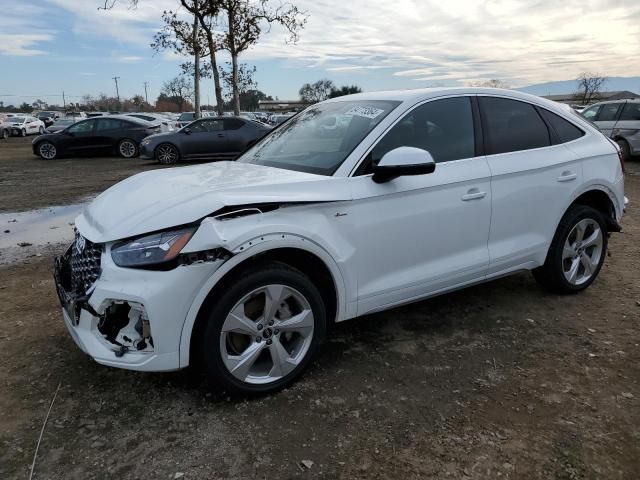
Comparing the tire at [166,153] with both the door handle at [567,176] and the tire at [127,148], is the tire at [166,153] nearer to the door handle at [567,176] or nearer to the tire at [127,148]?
the tire at [127,148]

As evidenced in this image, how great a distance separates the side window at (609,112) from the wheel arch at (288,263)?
13.4 meters

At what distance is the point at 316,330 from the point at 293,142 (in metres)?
1.52

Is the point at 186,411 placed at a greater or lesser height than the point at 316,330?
lesser

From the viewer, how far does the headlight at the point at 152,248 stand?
254cm

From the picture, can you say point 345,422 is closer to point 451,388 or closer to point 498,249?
point 451,388

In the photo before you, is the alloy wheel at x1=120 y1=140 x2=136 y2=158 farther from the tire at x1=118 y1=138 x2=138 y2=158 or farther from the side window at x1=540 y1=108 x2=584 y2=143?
the side window at x1=540 y1=108 x2=584 y2=143

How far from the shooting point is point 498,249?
3.75 meters

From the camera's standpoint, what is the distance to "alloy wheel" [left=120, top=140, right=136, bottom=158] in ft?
58.0

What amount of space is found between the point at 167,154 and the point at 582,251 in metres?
13.0

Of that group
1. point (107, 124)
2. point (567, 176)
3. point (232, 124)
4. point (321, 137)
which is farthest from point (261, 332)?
point (107, 124)

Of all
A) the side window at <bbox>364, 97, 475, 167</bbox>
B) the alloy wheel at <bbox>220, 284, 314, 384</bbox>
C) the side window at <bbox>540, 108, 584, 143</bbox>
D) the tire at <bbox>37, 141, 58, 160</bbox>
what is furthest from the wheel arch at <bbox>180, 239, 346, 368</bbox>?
the tire at <bbox>37, 141, 58, 160</bbox>

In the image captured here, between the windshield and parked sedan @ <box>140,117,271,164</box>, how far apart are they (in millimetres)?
11223

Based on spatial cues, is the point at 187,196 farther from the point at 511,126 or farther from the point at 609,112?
the point at 609,112

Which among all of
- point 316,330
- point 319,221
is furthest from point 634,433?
point 319,221
